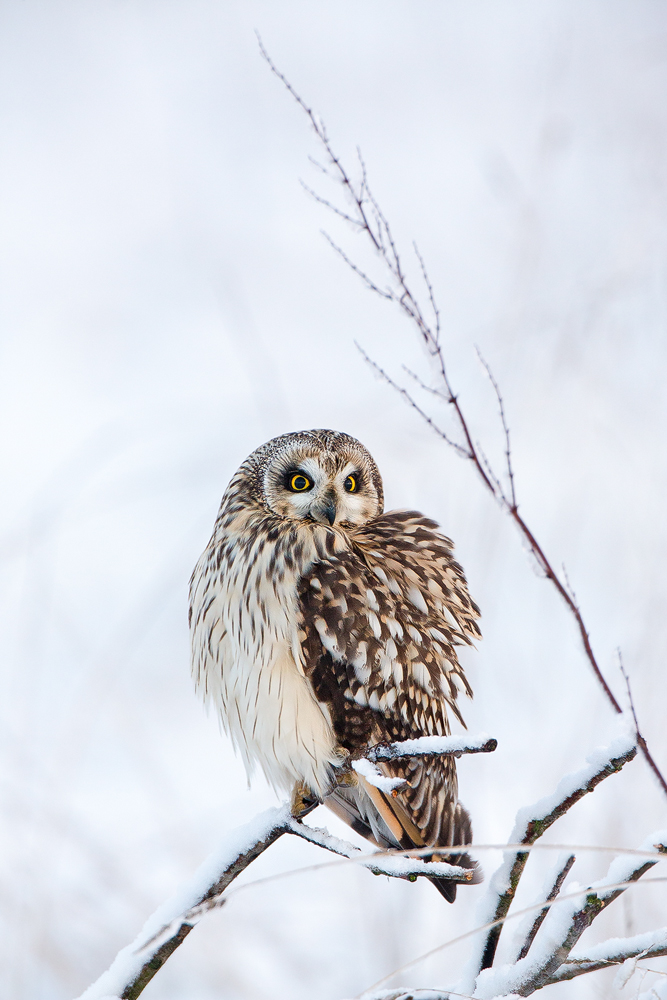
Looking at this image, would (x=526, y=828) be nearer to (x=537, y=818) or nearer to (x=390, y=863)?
(x=537, y=818)

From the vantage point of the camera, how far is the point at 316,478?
2230 millimetres

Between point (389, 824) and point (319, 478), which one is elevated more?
point (319, 478)

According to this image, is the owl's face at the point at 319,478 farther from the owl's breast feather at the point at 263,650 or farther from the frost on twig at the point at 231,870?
the frost on twig at the point at 231,870

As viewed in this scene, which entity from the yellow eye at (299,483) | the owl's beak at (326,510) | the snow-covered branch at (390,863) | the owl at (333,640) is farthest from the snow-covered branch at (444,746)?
the yellow eye at (299,483)

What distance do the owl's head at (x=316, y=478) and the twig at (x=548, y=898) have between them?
1132mm

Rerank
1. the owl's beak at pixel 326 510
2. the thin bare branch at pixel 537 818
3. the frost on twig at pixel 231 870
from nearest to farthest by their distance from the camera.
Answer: the thin bare branch at pixel 537 818, the frost on twig at pixel 231 870, the owl's beak at pixel 326 510

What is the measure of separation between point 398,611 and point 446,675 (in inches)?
8.7

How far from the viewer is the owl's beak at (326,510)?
2.17 meters

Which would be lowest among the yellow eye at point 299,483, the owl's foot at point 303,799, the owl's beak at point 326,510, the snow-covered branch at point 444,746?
the snow-covered branch at point 444,746

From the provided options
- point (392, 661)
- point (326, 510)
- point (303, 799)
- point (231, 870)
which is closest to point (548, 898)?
point (231, 870)

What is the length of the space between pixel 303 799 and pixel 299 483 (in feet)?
2.65

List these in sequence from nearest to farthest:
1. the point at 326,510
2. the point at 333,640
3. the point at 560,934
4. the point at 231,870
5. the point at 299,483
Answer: the point at 560,934 → the point at 231,870 → the point at 333,640 → the point at 326,510 → the point at 299,483

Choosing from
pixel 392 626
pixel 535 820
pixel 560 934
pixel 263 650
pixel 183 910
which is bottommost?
pixel 183 910

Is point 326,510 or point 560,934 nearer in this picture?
point 560,934
